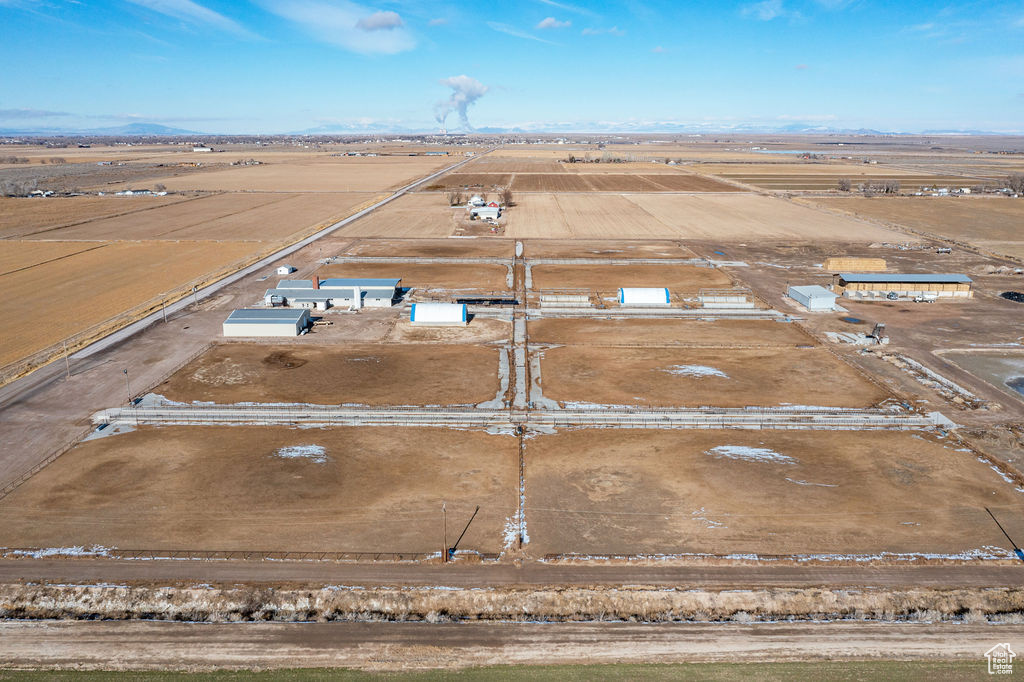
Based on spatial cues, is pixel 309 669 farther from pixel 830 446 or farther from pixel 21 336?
pixel 21 336

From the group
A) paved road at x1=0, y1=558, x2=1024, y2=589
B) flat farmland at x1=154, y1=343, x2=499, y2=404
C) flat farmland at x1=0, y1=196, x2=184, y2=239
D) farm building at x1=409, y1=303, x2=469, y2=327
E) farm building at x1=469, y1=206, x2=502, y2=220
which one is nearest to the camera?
paved road at x1=0, y1=558, x2=1024, y2=589

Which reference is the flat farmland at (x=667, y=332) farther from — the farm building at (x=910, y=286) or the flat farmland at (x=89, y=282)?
the flat farmland at (x=89, y=282)

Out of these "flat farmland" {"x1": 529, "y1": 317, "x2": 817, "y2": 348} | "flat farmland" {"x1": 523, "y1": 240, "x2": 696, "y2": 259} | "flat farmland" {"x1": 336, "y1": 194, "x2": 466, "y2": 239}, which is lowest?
"flat farmland" {"x1": 529, "y1": 317, "x2": 817, "y2": 348}

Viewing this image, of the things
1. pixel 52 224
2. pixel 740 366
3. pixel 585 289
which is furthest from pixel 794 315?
pixel 52 224

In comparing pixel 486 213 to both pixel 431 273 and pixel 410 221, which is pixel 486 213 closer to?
pixel 410 221

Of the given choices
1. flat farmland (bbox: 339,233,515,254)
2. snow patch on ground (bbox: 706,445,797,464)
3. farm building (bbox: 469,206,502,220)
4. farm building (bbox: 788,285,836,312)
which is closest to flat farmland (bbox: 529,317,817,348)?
farm building (bbox: 788,285,836,312)

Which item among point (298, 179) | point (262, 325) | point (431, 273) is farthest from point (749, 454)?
point (298, 179)

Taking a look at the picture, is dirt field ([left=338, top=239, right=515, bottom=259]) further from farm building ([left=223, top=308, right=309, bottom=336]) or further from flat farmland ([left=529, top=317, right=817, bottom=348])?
farm building ([left=223, top=308, right=309, bottom=336])
